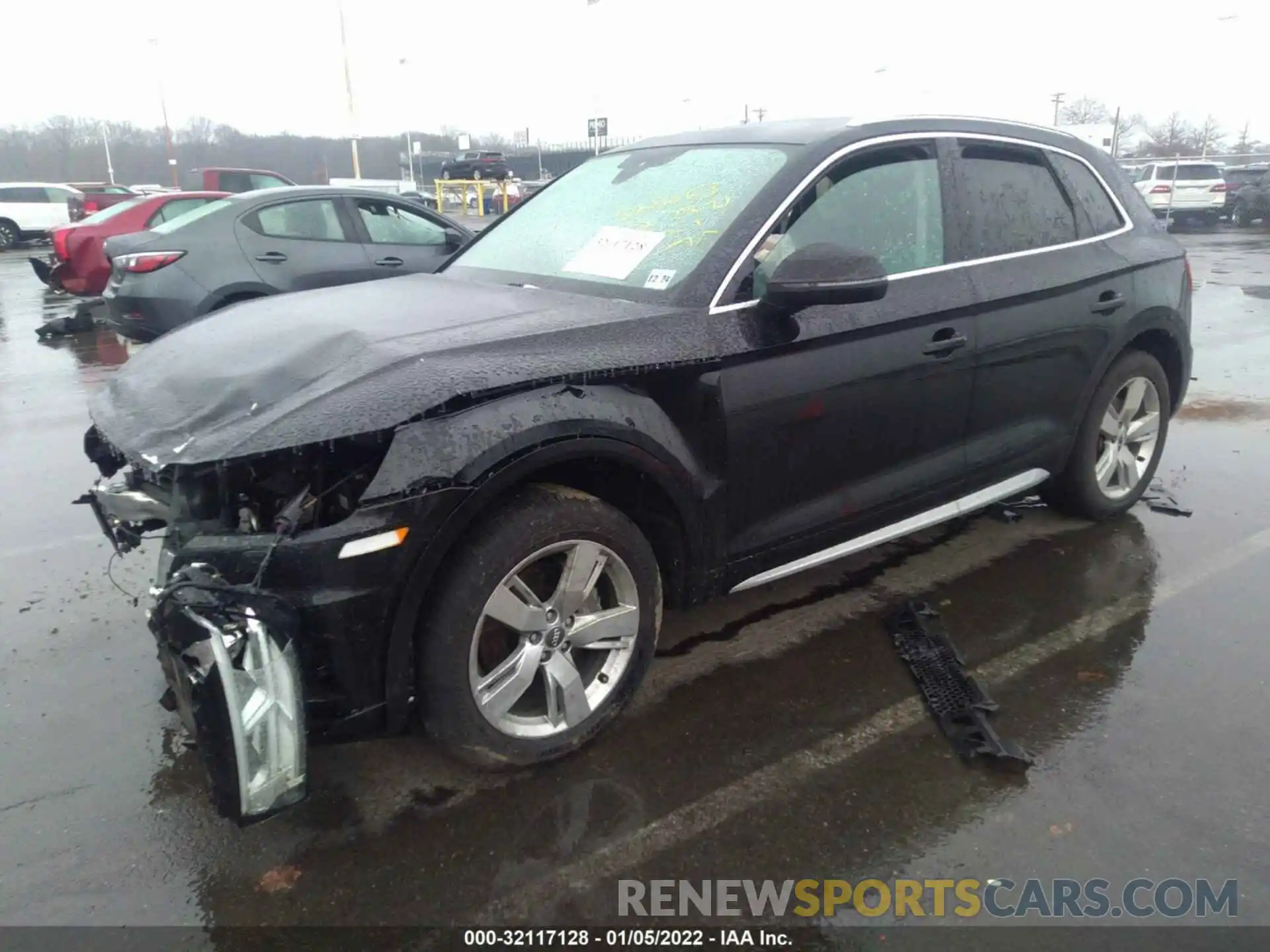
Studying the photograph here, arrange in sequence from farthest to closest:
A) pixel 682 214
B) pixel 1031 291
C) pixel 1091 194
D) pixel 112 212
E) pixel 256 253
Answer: pixel 112 212
pixel 256 253
pixel 1091 194
pixel 1031 291
pixel 682 214

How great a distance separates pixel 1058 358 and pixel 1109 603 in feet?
3.45

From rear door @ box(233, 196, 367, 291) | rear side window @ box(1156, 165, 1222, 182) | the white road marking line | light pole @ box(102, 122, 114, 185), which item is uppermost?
light pole @ box(102, 122, 114, 185)

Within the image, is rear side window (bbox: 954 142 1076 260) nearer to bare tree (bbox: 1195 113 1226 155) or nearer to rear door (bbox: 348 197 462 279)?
rear door (bbox: 348 197 462 279)

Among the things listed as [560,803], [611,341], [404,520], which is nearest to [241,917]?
[560,803]

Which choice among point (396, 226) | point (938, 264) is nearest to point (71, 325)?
point (396, 226)

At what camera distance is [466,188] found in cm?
3559

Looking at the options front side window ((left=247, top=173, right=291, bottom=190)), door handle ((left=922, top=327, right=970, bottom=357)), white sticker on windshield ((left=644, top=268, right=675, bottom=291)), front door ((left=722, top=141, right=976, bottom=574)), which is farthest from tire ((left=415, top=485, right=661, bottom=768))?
front side window ((left=247, top=173, right=291, bottom=190))

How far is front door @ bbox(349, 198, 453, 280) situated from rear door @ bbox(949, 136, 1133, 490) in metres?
4.95

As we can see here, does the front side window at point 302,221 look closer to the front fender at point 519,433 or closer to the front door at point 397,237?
the front door at point 397,237

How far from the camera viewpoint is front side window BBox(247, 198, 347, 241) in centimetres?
730

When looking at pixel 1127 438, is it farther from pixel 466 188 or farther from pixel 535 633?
pixel 466 188

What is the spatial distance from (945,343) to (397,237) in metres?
5.72

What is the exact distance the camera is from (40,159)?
63.8m

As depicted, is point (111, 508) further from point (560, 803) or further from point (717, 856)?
point (717, 856)
